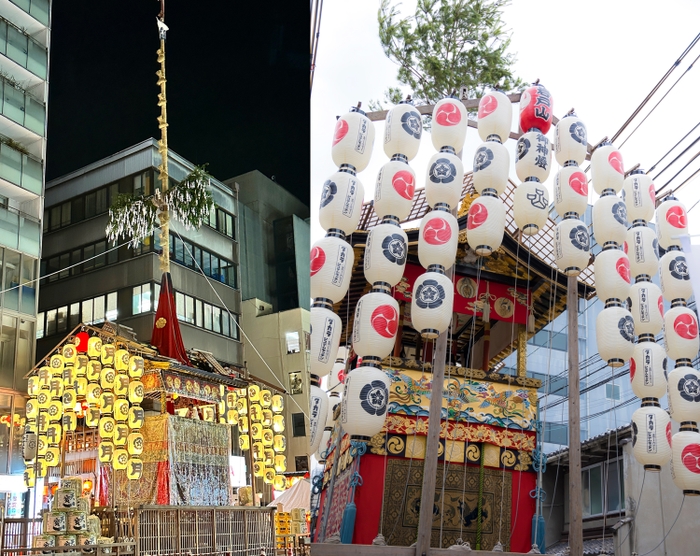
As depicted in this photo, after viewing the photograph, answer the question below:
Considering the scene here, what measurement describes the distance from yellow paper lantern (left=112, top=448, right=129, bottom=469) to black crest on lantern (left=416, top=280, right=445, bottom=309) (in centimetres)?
214

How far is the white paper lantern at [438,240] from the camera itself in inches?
168

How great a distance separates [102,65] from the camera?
229 centimetres

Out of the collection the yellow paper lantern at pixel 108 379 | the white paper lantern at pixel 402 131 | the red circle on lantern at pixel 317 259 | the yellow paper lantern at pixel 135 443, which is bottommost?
the yellow paper lantern at pixel 135 443

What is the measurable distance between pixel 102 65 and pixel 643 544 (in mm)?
5093

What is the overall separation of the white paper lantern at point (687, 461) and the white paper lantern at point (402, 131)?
2644mm

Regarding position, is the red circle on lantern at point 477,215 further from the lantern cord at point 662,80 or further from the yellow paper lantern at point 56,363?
the yellow paper lantern at point 56,363

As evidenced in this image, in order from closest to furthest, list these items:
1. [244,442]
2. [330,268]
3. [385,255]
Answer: [244,442], [330,268], [385,255]

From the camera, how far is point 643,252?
5.27 metres

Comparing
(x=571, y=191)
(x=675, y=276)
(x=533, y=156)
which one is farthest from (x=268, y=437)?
(x=675, y=276)

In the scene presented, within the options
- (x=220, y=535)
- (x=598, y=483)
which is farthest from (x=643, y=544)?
(x=220, y=535)

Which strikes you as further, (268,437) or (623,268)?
(623,268)

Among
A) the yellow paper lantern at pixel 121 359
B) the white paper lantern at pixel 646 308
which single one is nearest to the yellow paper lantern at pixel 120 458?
the yellow paper lantern at pixel 121 359

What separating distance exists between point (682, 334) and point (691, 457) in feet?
2.90

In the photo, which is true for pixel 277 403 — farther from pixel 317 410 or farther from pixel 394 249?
pixel 394 249
